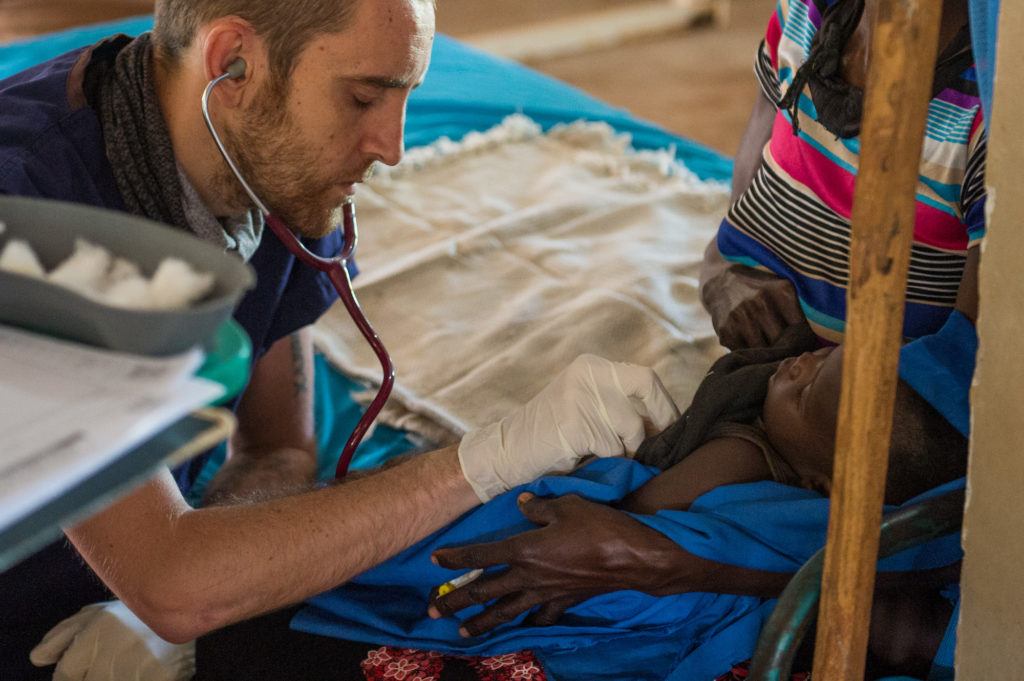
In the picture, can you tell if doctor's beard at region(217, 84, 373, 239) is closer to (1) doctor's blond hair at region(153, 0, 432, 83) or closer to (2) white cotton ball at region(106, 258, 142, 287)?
(1) doctor's blond hair at region(153, 0, 432, 83)

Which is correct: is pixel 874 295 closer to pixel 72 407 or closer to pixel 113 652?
pixel 72 407

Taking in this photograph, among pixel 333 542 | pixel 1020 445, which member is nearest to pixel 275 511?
pixel 333 542

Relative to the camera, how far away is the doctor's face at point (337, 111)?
142 cm

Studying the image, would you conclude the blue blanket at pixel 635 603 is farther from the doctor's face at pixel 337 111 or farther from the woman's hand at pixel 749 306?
the doctor's face at pixel 337 111

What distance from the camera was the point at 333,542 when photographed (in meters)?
1.30

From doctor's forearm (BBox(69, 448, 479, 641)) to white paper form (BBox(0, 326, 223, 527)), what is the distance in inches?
19.6

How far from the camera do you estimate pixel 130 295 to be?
2.27ft

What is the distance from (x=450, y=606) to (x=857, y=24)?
99 cm

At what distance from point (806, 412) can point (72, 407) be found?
92cm

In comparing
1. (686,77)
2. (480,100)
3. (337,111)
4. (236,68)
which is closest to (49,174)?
(236,68)

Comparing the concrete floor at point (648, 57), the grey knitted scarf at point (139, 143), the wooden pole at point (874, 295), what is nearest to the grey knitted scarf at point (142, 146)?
the grey knitted scarf at point (139, 143)

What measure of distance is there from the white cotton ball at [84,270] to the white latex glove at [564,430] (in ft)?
2.42

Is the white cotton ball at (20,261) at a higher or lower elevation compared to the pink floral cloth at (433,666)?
higher

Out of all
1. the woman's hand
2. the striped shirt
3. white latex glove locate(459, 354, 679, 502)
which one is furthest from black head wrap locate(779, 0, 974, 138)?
white latex glove locate(459, 354, 679, 502)
